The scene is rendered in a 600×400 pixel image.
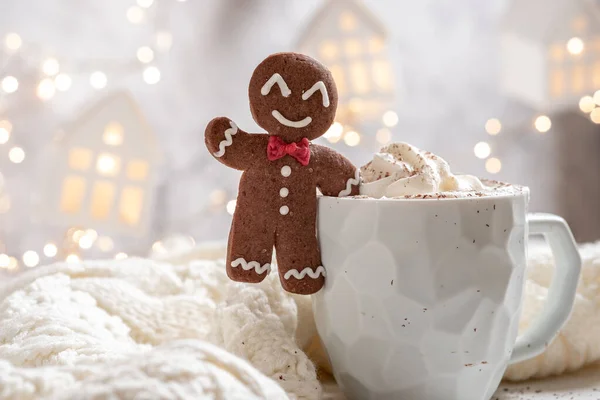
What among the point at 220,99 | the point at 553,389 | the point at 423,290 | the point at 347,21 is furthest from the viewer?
the point at 220,99

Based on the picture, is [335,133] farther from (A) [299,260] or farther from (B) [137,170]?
(A) [299,260]

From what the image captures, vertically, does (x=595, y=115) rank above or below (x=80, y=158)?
above

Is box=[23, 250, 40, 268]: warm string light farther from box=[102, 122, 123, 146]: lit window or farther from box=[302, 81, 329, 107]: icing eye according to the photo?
box=[302, 81, 329, 107]: icing eye

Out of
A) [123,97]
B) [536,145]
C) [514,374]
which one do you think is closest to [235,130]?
[514,374]

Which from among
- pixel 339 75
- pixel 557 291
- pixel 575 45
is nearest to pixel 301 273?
pixel 557 291

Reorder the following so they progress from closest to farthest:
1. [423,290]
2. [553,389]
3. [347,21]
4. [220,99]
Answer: [423,290], [553,389], [347,21], [220,99]

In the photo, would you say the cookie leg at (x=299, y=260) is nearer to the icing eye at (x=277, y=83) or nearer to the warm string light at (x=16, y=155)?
the icing eye at (x=277, y=83)

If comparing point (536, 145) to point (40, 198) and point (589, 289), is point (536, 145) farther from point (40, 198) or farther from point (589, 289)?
point (40, 198)
